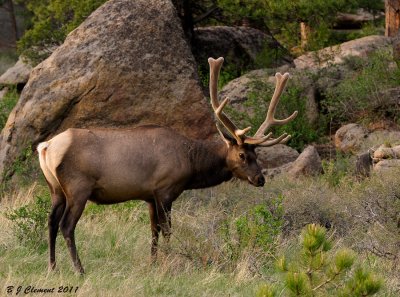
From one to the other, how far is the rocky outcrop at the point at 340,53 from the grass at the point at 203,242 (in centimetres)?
612

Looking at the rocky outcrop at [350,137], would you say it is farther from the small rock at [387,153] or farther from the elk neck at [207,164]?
the elk neck at [207,164]

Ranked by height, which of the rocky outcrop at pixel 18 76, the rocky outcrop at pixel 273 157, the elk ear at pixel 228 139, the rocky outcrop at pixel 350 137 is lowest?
the rocky outcrop at pixel 18 76

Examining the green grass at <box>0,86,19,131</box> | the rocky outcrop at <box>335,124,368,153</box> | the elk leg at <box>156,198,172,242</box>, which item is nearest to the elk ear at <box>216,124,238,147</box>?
the elk leg at <box>156,198,172,242</box>

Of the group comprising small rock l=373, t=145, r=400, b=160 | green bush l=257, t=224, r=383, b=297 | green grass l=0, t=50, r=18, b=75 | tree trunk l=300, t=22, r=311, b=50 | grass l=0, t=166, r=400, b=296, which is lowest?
green grass l=0, t=50, r=18, b=75

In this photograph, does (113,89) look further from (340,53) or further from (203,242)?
(340,53)

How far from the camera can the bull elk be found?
8453mm

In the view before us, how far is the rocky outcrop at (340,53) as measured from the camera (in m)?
18.0

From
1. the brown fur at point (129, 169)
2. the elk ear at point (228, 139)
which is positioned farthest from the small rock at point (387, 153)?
the elk ear at point (228, 139)

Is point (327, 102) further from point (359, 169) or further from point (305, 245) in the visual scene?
point (305, 245)

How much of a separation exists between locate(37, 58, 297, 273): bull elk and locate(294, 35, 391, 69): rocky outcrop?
801 centimetres

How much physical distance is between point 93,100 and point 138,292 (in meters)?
5.07

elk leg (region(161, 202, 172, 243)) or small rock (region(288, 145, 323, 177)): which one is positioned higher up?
elk leg (region(161, 202, 172, 243))

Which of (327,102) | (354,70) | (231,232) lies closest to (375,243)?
(231,232)

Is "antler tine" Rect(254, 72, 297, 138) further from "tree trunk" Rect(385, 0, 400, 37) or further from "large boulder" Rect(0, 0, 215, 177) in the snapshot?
"tree trunk" Rect(385, 0, 400, 37)
